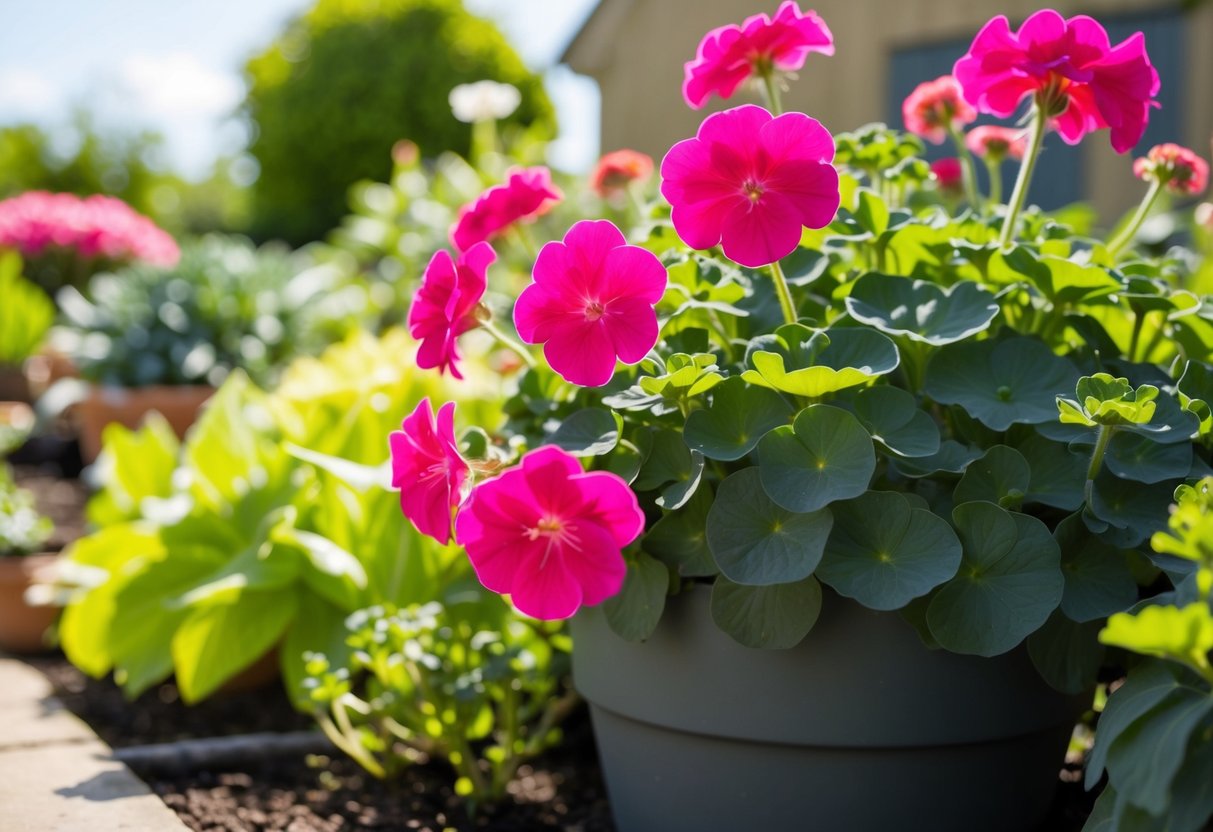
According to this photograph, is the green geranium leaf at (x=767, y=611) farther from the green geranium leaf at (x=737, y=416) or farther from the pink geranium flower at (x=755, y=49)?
the pink geranium flower at (x=755, y=49)

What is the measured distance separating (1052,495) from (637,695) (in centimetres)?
48

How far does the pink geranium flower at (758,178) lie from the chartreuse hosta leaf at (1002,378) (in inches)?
11.1

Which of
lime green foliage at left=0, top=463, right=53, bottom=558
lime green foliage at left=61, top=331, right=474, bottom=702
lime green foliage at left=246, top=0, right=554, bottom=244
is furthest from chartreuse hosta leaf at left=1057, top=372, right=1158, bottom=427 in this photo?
lime green foliage at left=246, top=0, right=554, bottom=244

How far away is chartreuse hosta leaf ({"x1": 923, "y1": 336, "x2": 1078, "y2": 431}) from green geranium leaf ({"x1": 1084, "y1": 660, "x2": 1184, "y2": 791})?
284mm

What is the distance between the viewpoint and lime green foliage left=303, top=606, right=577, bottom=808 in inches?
58.4

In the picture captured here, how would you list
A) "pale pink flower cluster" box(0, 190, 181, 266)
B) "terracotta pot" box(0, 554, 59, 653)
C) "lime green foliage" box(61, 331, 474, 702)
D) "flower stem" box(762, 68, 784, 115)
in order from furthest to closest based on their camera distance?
1. "pale pink flower cluster" box(0, 190, 181, 266)
2. "terracotta pot" box(0, 554, 59, 653)
3. "lime green foliage" box(61, 331, 474, 702)
4. "flower stem" box(762, 68, 784, 115)

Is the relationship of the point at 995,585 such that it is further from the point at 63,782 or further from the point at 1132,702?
the point at 63,782

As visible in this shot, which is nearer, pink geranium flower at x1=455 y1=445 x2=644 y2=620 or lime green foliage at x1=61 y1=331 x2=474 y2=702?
pink geranium flower at x1=455 y1=445 x2=644 y2=620

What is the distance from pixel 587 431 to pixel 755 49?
46cm

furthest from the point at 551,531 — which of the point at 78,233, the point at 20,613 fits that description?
the point at 78,233

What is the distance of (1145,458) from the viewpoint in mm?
1134

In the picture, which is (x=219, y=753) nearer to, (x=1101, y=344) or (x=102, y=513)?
(x=102, y=513)

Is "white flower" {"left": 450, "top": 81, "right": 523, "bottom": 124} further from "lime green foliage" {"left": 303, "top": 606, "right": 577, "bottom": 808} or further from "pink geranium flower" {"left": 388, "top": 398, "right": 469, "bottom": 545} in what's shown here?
"pink geranium flower" {"left": 388, "top": 398, "right": 469, "bottom": 545}

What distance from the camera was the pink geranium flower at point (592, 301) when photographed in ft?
3.38
